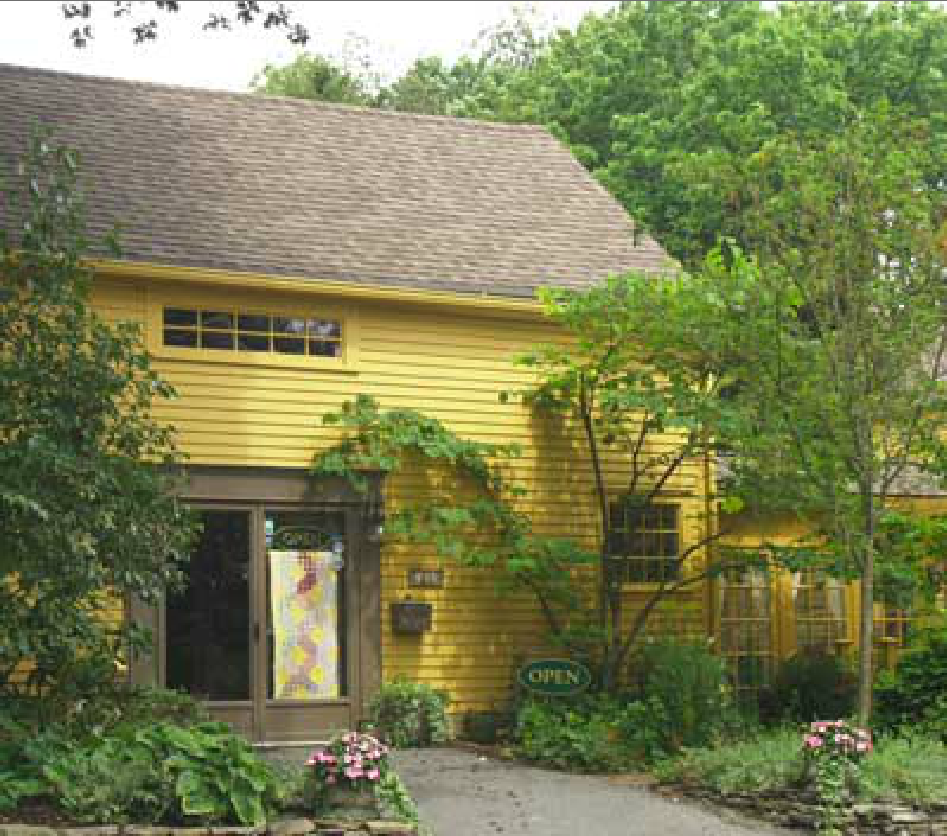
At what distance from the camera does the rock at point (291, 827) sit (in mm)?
10219

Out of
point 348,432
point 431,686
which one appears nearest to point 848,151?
point 348,432

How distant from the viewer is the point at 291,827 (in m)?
10.3

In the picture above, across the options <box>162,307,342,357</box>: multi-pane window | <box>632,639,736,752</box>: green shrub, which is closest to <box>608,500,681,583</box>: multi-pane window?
<box>632,639,736,752</box>: green shrub

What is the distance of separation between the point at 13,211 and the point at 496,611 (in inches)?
247

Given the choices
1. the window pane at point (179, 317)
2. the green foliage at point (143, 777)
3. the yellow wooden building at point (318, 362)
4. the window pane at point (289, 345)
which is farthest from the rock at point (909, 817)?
the window pane at point (179, 317)

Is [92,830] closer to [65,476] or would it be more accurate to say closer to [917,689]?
[65,476]

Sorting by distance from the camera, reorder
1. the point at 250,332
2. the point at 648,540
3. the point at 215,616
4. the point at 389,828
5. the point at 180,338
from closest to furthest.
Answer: the point at 389,828
the point at 215,616
the point at 180,338
the point at 250,332
the point at 648,540

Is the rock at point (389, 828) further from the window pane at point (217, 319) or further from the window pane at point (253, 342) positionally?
the window pane at point (217, 319)

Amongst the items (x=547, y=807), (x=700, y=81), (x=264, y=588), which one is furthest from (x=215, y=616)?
(x=700, y=81)

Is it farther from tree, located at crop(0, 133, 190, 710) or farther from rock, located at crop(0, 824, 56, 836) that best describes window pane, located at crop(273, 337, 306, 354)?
rock, located at crop(0, 824, 56, 836)

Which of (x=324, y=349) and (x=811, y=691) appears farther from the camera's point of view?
(x=811, y=691)

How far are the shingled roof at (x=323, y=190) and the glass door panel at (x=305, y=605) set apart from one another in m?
2.55

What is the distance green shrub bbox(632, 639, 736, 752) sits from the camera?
14492 mm

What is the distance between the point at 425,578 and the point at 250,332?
304 centimetres
